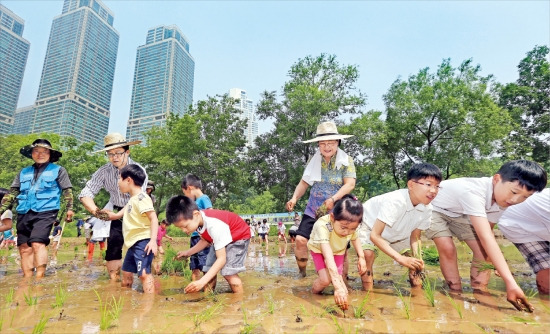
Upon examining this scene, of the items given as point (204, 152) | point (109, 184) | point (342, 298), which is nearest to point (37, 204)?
point (109, 184)

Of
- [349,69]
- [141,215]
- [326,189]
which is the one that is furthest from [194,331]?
[349,69]

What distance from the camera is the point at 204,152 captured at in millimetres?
25078

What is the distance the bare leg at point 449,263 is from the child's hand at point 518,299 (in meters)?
0.79

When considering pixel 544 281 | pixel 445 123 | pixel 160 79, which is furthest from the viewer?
pixel 160 79

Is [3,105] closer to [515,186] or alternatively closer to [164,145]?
[164,145]

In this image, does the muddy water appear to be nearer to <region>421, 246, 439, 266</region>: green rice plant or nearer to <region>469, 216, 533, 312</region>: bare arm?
<region>469, 216, 533, 312</region>: bare arm

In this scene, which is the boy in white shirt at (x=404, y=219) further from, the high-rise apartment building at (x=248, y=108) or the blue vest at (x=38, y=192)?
the high-rise apartment building at (x=248, y=108)

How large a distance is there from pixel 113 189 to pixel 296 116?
73.1 feet

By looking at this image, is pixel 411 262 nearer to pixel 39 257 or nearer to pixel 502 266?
pixel 502 266

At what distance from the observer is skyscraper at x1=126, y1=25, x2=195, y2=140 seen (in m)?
71.7

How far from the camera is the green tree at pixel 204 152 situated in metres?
23.8

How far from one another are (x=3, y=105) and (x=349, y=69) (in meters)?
77.0

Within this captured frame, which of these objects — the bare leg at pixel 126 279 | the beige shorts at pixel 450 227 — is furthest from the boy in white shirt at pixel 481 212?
the bare leg at pixel 126 279

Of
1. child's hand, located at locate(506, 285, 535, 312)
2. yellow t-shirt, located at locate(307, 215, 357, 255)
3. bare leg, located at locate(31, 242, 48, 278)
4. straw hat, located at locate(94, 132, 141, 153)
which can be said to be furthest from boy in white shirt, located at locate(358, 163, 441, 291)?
bare leg, located at locate(31, 242, 48, 278)
